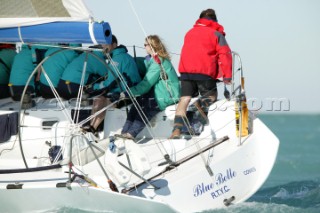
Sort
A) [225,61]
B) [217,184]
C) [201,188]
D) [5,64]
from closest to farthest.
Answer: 1. [201,188]
2. [217,184]
3. [225,61]
4. [5,64]

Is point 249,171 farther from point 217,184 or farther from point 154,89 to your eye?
point 154,89

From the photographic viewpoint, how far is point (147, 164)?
762cm

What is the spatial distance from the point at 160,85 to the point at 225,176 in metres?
1.46

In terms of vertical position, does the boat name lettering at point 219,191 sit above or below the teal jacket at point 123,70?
below

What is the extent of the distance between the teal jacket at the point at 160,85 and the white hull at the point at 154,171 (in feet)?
0.42

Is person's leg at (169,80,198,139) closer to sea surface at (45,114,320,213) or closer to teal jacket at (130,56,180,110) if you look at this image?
teal jacket at (130,56,180,110)

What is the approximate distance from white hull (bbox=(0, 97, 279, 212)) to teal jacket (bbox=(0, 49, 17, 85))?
3.32 ft

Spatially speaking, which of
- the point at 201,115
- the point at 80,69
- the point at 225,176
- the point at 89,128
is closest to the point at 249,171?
the point at 225,176

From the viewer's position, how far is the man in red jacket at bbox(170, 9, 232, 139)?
28.6 ft

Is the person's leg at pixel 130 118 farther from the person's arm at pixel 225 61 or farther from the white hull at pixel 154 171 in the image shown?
the person's arm at pixel 225 61

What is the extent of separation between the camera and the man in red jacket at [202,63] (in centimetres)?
871

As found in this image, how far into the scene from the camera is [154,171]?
26.4 ft

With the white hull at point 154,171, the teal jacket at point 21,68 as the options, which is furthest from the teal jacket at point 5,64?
the white hull at point 154,171

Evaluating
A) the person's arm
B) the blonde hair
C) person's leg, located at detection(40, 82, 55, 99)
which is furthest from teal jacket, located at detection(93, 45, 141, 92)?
the person's arm
